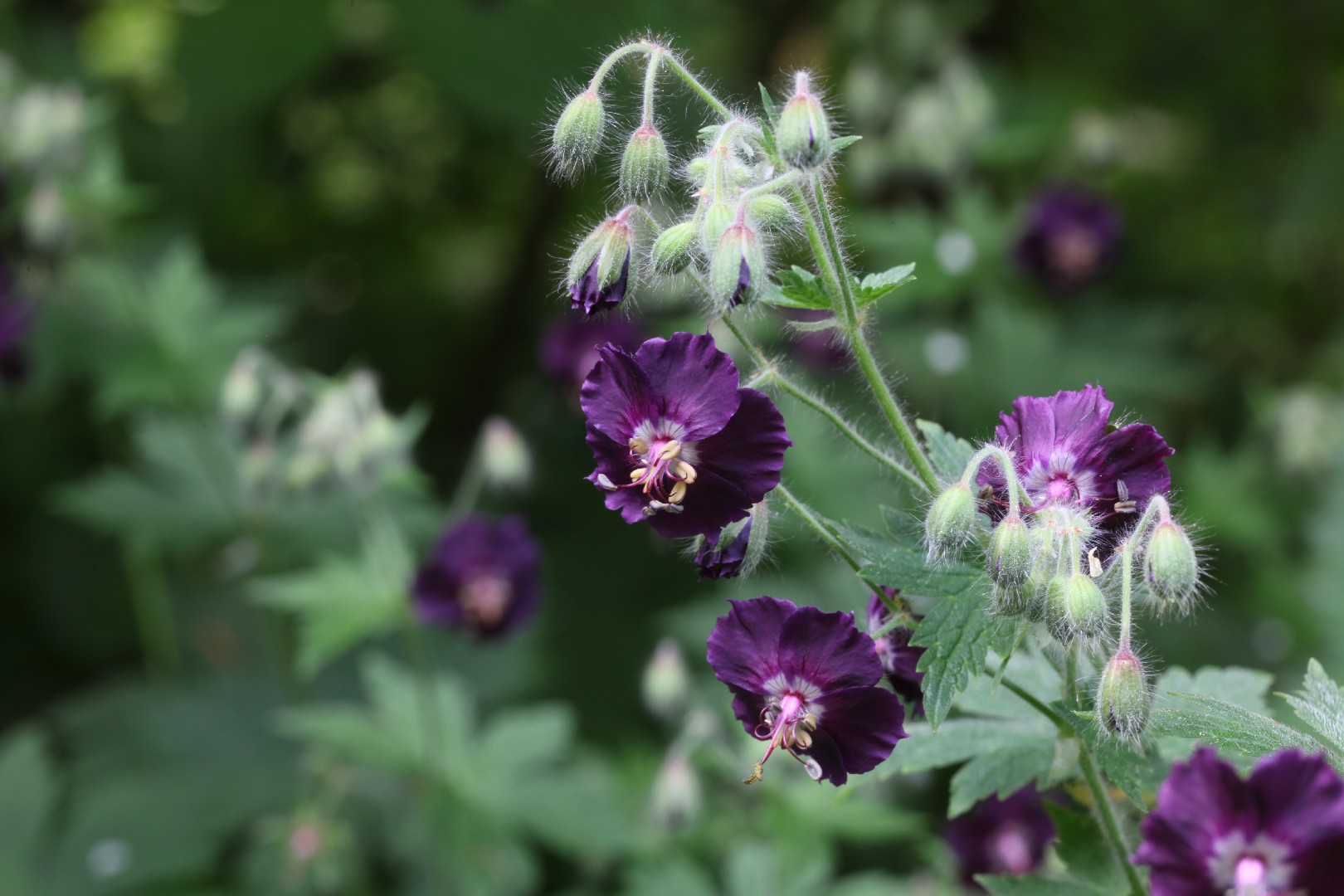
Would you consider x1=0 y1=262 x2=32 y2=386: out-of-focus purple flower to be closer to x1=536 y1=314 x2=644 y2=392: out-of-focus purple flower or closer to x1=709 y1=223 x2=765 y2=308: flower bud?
x1=536 y1=314 x2=644 y2=392: out-of-focus purple flower

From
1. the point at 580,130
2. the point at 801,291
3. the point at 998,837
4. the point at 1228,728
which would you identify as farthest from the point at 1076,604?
the point at 998,837

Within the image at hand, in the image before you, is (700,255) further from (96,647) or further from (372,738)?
(96,647)

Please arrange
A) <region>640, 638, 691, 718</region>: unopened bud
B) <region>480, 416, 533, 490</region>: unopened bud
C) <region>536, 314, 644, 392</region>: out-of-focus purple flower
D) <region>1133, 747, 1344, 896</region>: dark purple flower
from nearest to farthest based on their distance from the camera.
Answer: <region>1133, 747, 1344, 896</region>: dark purple flower < <region>640, 638, 691, 718</region>: unopened bud < <region>480, 416, 533, 490</region>: unopened bud < <region>536, 314, 644, 392</region>: out-of-focus purple flower

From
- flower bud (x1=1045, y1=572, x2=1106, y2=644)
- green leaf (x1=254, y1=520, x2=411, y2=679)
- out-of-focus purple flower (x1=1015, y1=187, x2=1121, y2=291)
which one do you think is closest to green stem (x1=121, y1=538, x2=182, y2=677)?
green leaf (x1=254, y1=520, x2=411, y2=679)

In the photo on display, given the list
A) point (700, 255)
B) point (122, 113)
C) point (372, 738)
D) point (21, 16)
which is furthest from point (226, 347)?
point (700, 255)

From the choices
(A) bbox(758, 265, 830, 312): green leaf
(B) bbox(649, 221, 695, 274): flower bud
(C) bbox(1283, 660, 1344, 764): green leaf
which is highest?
(B) bbox(649, 221, 695, 274): flower bud
